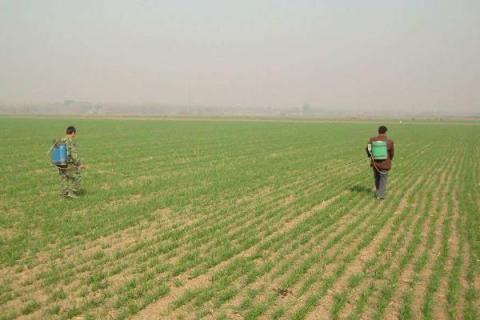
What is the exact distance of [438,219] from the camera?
33.6ft

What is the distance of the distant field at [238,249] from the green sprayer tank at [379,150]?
55.6 inches

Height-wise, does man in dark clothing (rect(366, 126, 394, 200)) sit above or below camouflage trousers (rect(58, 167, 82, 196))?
above

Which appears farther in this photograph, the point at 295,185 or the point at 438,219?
the point at 295,185

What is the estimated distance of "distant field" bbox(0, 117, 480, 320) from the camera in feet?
18.6

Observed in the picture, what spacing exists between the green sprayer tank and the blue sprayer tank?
30.1 feet

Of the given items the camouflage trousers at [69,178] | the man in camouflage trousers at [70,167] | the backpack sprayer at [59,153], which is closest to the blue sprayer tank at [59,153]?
the backpack sprayer at [59,153]

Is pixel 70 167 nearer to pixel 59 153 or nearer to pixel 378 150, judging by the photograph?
pixel 59 153

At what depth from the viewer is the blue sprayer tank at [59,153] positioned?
11148 millimetres

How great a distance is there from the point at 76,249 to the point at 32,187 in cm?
723

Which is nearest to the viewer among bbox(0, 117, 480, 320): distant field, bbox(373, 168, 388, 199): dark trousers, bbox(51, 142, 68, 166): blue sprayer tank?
bbox(0, 117, 480, 320): distant field

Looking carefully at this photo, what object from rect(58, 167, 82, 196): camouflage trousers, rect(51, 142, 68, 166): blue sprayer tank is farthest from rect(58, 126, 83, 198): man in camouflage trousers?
rect(51, 142, 68, 166): blue sprayer tank

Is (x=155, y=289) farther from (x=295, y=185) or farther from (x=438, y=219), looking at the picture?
(x=295, y=185)

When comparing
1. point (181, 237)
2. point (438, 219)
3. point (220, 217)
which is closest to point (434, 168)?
point (438, 219)

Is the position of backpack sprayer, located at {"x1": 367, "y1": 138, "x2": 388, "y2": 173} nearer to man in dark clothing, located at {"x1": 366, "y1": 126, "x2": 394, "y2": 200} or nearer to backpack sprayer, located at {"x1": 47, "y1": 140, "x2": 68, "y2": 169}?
man in dark clothing, located at {"x1": 366, "y1": 126, "x2": 394, "y2": 200}
